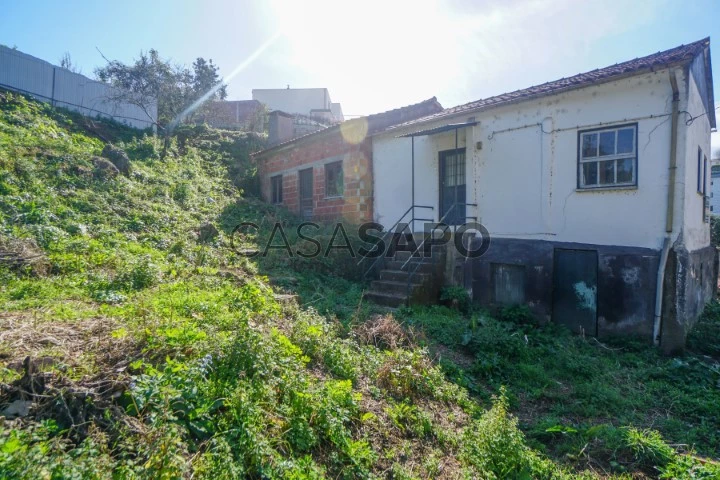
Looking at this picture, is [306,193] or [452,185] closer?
[452,185]

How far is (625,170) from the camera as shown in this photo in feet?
24.0

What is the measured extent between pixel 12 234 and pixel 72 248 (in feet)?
3.15

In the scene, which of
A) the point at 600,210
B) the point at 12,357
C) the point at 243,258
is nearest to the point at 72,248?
the point at 243,258

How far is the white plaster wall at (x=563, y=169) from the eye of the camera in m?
7.00

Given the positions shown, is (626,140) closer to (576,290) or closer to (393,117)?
(576,290)

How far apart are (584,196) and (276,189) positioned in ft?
38.7

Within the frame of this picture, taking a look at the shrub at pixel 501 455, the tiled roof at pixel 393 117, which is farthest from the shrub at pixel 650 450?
the tiled roof at pixel 393 117

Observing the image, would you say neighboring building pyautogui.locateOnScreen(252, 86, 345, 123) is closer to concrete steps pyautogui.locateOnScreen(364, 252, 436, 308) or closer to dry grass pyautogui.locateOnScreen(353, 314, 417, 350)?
Result: concrete steps pyautogui.locateOnScreen(364, 252, 436, 308)

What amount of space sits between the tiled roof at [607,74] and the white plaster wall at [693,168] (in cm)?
43

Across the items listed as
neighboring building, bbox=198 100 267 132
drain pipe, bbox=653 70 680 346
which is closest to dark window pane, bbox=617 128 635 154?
drain pipe, bbox=653 70 680 346

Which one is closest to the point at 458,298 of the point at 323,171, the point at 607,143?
the point at 607,143

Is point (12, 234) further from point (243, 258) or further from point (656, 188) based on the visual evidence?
point (656, 188)

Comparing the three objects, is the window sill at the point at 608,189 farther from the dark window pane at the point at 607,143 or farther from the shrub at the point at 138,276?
the shrub at the point at 138,276

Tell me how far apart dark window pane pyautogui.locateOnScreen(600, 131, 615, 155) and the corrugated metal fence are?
54.0ft
